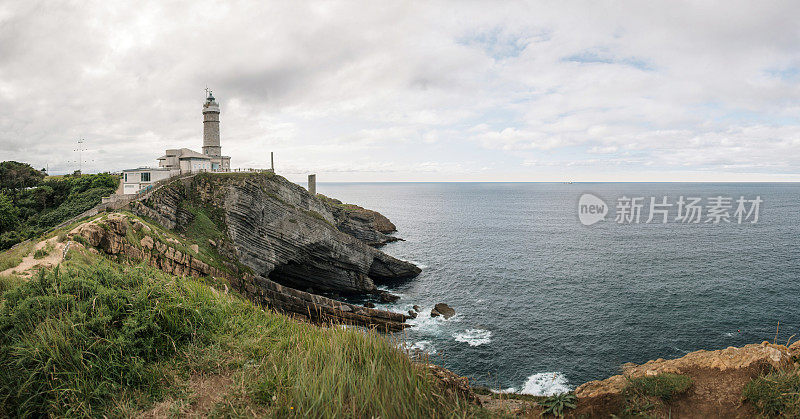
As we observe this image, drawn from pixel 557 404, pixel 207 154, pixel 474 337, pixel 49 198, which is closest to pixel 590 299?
pixel 474 337

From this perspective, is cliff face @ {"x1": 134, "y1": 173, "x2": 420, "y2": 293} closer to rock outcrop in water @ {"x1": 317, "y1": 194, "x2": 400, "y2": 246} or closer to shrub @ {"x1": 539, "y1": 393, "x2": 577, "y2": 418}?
rock outcrop in water @ {"x1": 317, "y1": 194, "x2": 400, "y2": 246}

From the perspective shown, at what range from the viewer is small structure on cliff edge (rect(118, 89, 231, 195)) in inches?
1483

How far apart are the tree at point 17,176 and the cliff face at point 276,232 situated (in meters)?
42.4

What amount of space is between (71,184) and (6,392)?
2674 inches

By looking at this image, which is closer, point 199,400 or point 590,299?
point 199,400

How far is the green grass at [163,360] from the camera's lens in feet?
18.9

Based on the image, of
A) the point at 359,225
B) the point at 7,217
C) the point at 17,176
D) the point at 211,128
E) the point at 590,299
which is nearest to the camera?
the point at 7,217

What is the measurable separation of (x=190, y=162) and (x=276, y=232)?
1469 cm

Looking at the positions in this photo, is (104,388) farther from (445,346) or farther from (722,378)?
(445,346)

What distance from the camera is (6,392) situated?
237 inches

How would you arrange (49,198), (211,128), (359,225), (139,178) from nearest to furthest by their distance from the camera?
(139,178), (211,128), (49,198), (359,225)

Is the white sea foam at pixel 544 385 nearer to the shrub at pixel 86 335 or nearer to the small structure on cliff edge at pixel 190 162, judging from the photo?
the shrub at pixel 86 335

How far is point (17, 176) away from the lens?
2256 inches

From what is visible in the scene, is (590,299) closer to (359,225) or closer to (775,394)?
(775,394)
